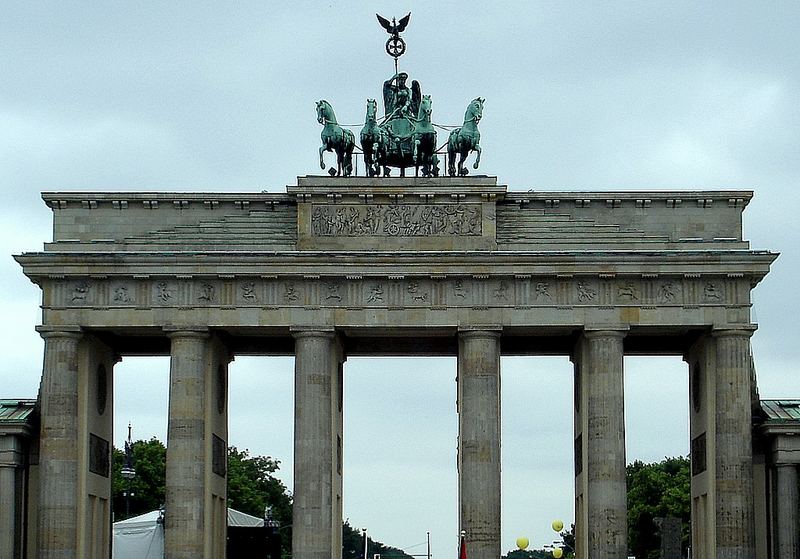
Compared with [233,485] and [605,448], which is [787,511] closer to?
[605,448]

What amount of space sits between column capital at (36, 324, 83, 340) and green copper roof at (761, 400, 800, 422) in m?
28.9

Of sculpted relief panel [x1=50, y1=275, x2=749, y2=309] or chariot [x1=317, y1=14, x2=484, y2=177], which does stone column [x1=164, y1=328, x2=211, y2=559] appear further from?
chariot [x1=317, y1=14, x2=484, y2=177]

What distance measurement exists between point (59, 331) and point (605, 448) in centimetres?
2289

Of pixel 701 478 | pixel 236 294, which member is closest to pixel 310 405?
pixel 236 294

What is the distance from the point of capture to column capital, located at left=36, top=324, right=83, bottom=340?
3009 inches

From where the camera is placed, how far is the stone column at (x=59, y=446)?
75.0m

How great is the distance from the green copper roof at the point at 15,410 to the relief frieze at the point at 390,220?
47.7 ft

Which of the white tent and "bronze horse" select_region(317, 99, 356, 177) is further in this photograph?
the white tent

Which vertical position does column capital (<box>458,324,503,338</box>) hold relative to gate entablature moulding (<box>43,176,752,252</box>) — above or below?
below

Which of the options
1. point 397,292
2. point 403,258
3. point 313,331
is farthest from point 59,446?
point 403,258

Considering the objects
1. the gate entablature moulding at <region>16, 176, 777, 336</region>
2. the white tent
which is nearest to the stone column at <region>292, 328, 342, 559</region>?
the gate entablature moulding at <region>16, 176, 777, 336</region>

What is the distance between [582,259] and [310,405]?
498 inches

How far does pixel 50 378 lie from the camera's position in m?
76.3

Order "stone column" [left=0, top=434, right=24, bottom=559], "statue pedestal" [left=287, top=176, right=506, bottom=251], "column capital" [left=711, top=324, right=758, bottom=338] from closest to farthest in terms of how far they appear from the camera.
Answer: "column capital" [left=711, top=324, right=758, bottom=338] → "stone column" [left=0, top=434, right=24, bottom=559] → "statue pedestal" [left=287, top=176, right=506, bottom=251]
